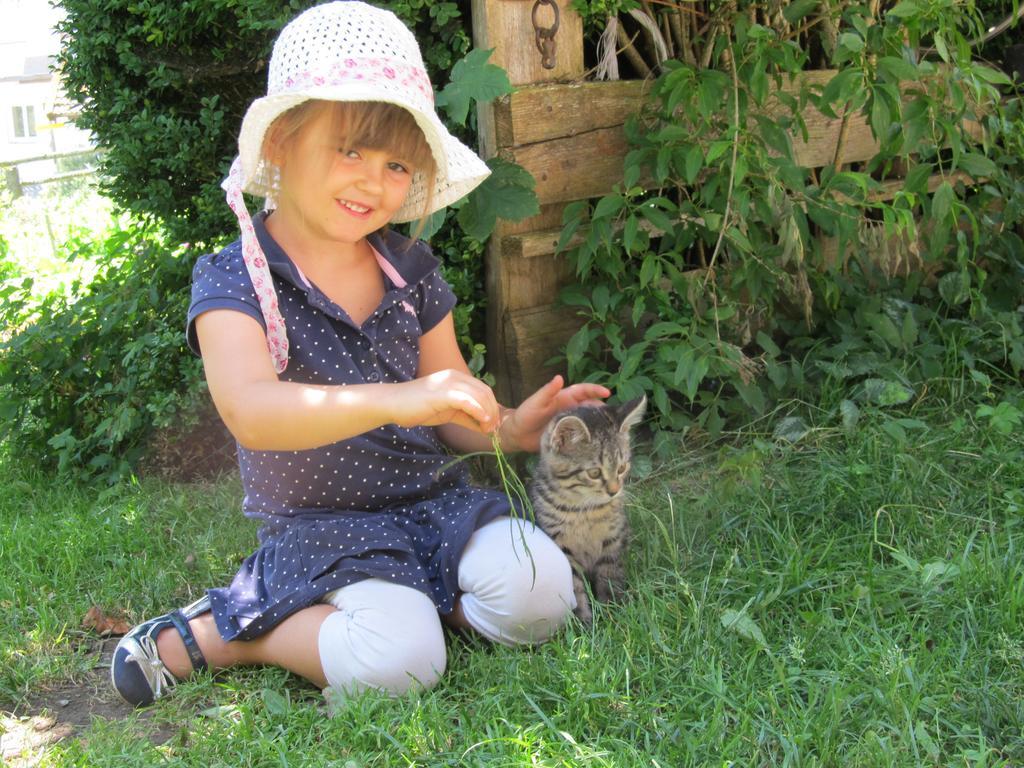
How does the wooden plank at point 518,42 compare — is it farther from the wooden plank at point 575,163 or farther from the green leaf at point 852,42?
the green leaf at point 852,42

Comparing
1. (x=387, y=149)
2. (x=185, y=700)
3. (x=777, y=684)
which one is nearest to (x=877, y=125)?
(x=387, y=149)

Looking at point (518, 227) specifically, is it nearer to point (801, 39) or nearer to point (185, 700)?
point (801, 39)

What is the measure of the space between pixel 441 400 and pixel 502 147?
1.68 metres

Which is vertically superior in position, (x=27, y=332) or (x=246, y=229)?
(x=246, y=229)

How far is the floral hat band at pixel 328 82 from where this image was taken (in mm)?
2561

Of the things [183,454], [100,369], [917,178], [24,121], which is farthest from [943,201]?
[24,121]

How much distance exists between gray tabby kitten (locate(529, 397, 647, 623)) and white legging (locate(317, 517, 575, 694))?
186 mm

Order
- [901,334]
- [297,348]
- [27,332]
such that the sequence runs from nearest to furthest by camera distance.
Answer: [297,348] → [901,334] → [27,332]

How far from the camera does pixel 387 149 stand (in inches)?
106

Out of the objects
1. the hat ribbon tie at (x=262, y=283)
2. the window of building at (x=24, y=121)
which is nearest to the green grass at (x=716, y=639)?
the hat ribbon tie at (x=262, y=283)

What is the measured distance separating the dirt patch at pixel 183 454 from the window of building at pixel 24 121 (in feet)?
95.7

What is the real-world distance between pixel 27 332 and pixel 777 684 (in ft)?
12.0

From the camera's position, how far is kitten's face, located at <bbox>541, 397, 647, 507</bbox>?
3.03 meters

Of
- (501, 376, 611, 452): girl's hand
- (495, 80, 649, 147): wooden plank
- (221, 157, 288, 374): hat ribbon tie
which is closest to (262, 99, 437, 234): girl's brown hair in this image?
(221, 157, 288, 374): hat ribbon tie
